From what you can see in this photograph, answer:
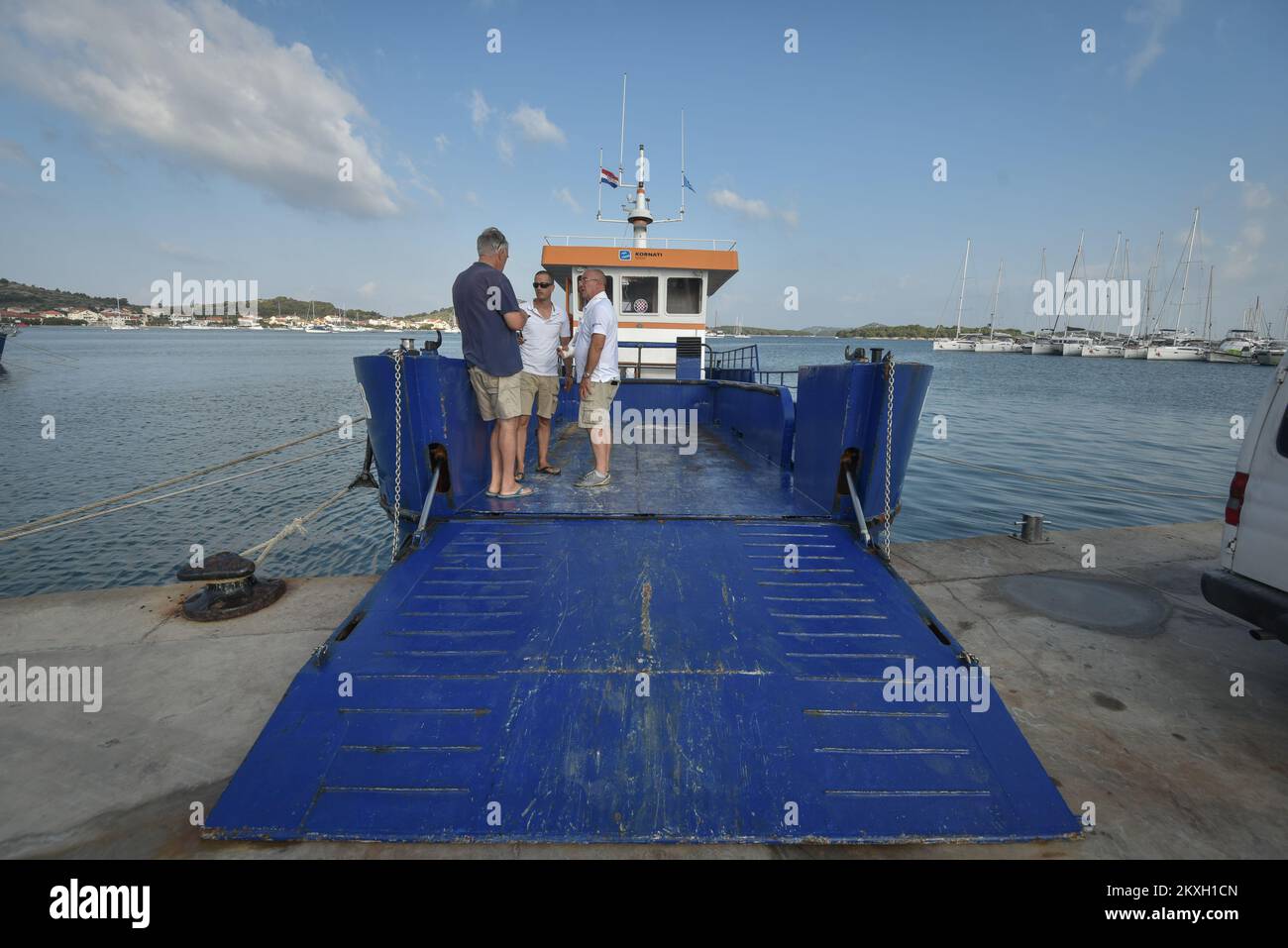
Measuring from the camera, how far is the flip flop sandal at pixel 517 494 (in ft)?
16.1

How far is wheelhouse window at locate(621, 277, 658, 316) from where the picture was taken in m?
12.5

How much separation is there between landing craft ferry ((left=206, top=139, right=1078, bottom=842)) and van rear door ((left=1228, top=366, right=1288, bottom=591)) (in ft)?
6.18

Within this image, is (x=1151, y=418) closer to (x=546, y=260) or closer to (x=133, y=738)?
(x=546, y=260)

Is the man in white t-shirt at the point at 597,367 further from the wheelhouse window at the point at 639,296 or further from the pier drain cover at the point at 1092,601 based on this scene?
the wheelhouse window at the point at 639,296

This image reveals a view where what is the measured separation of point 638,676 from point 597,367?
317cm

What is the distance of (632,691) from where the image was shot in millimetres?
2686

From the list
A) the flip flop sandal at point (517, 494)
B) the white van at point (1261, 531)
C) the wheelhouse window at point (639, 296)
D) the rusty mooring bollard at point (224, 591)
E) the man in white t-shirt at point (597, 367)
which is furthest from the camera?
the wheelhouse window at point (639, 296)

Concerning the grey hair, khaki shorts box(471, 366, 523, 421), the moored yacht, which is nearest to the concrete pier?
khaki shorts box(471, 366, 523, 421)

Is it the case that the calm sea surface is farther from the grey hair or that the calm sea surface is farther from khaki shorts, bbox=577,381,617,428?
the grey hair

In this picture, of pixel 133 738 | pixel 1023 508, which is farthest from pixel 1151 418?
pixel 133 738

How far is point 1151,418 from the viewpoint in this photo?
2658 centimetres

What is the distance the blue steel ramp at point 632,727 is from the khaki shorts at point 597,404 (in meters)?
2.07

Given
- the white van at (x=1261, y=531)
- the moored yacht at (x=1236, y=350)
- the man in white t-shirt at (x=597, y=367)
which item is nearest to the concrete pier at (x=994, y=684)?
the white van at (x=1261, y=531)
